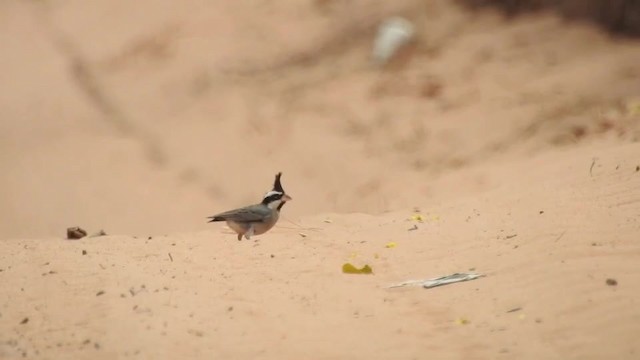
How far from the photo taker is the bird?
21.4 feet

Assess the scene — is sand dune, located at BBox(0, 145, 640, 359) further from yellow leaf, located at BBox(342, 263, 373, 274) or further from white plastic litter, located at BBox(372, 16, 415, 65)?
white plastic litter, located at BBox(372, 16, 415, 65)

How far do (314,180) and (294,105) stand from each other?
116 cm

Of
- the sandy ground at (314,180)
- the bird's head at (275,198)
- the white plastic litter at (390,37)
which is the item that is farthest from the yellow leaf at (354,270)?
the white plastic litter at (390,37)

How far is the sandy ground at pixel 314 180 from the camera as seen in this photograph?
13.5 ft

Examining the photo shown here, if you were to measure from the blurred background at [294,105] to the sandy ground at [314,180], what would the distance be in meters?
0.03

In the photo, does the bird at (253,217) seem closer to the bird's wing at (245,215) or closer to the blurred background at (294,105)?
the bird's wing at (245,215)

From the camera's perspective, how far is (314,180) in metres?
10.6

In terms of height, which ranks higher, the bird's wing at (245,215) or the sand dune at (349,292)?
the bird's wing at (245,215)

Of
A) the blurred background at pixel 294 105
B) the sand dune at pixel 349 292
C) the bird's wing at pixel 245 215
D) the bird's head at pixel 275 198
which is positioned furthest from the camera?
the blurred background at pixel 294 105

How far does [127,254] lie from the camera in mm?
5594

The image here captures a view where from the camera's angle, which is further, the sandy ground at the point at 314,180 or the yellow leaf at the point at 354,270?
the yellow leaf at the point at 354,270

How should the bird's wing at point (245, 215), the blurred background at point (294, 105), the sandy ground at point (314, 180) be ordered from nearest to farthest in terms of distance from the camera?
the sandy ground at point (314, 180) → the bird's wing at point (245, 215) → the blurred background at point (294, 105)

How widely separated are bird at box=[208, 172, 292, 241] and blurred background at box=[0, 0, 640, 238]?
277 cm

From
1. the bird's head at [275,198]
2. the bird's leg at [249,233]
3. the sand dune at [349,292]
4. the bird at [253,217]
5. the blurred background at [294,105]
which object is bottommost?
the sand dune at [349,292]
